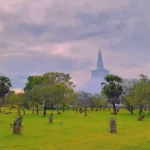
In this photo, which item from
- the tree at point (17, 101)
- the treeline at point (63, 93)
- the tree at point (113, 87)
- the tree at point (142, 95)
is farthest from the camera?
the tree at point (113, 87)

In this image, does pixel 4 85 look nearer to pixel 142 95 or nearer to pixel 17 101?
pixel 17 101

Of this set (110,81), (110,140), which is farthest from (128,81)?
(110,140)

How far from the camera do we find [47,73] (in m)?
115

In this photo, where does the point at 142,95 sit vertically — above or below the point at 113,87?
below

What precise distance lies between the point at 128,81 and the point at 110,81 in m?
8.62

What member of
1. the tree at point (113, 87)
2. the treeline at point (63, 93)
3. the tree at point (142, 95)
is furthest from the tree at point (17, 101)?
the tree at point (142, 95)

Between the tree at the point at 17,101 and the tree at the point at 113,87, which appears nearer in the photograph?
the tree at the point at 17,101

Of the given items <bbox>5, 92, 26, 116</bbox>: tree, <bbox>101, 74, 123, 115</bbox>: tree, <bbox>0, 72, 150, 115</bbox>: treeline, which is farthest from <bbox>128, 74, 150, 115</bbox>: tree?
<bbox>5, 92, 26, 116</bbox>: tree

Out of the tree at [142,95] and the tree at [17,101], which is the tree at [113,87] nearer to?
the tree at [142,95]

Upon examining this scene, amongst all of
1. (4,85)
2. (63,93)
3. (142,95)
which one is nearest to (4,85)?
(4,85)

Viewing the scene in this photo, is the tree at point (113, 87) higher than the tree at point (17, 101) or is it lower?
higher

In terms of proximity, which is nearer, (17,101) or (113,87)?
(17,101)

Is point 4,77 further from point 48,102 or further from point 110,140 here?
point 110,140

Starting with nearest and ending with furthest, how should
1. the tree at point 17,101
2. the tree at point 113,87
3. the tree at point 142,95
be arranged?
the tree at point 142,95
the tree at point 17,101
the tree at point 113,87
